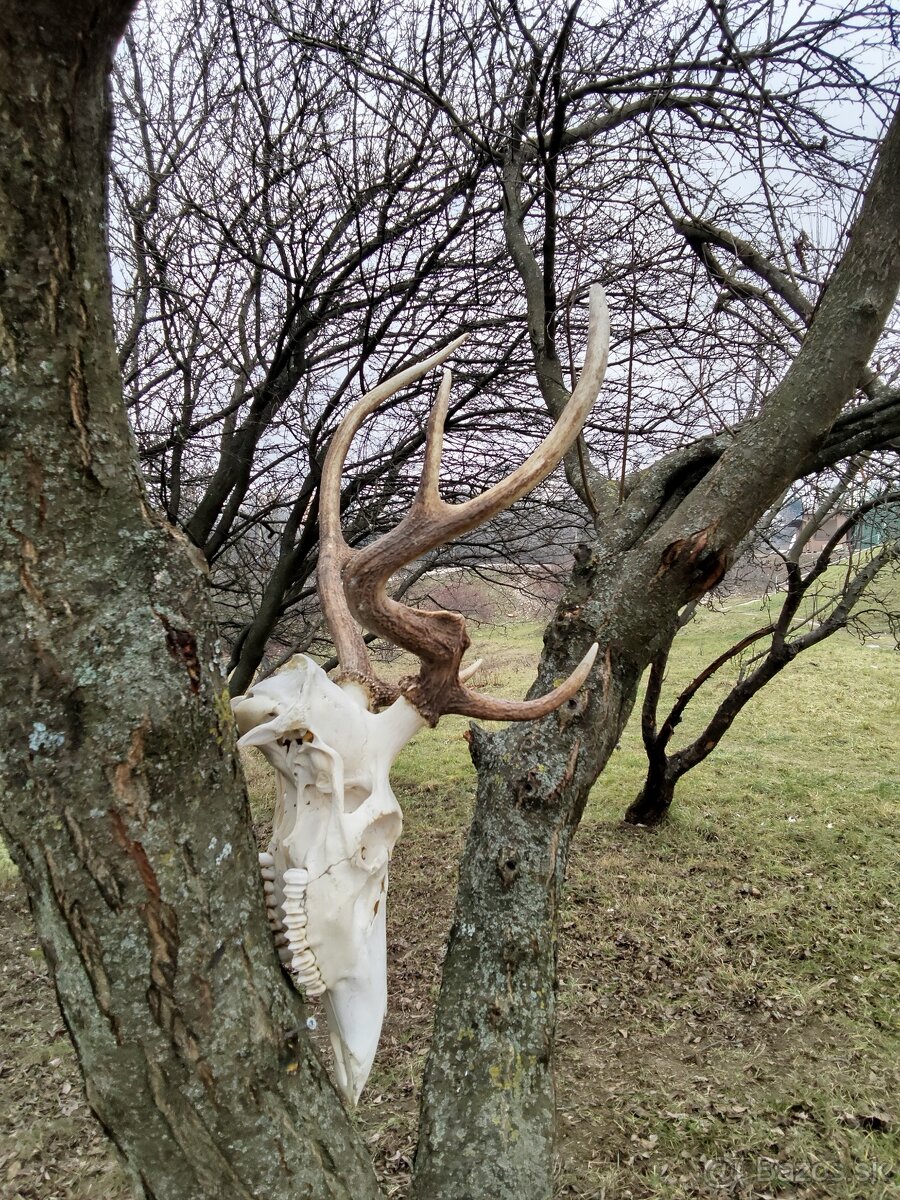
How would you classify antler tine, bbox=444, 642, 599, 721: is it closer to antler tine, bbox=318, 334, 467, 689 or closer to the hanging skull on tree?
the hanging skull on tree

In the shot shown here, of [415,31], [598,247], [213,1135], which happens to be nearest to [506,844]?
[213,1135]

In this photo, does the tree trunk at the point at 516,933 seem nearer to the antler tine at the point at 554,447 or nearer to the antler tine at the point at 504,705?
the antler tine at the point at 504,705

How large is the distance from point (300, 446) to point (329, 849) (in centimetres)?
430

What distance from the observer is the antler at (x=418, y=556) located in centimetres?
148

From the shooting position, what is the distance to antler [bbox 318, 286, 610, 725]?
4.86 ft

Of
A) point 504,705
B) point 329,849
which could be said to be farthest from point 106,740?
point 504,705

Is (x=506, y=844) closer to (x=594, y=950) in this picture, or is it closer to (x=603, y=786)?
(x=594, y=950)

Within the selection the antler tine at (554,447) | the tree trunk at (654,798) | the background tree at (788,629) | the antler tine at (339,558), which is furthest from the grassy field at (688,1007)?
the antler tine at (554,447)

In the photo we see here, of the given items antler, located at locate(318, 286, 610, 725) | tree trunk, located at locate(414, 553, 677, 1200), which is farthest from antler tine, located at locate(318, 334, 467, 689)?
tree trunk, located at locate(414, 553, 677, 1200)

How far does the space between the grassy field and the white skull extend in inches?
69.6

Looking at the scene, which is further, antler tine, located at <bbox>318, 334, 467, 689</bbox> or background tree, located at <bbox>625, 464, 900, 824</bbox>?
background tree, located at <bbox>625, 464, 900, 824</bbox>

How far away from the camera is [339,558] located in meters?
1.63

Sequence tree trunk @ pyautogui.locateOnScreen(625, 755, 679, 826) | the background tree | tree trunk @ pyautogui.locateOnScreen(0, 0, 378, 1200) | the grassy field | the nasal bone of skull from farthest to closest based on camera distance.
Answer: tree trunk @ pyautogui.locateOnScreen(625, 755, 679, 826) < the background tree < the grassy field < the nasal bone of skull < tree trunk @ pyautogui.locateOnScreen(0, 0, 378, 1200)

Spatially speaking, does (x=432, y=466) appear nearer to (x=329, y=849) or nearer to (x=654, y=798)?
(x=329, y=849)
